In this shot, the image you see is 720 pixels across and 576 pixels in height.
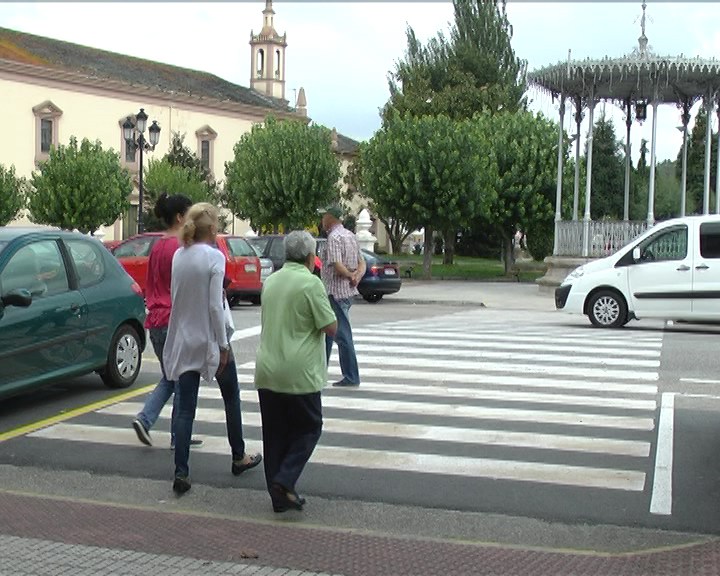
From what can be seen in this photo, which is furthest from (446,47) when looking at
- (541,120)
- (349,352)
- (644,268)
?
(349,352)

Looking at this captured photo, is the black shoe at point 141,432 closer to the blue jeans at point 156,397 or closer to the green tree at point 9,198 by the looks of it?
the blue jeans at point 156,397

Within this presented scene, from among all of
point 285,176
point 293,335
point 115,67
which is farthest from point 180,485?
point 115,67

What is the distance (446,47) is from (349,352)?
52.6m

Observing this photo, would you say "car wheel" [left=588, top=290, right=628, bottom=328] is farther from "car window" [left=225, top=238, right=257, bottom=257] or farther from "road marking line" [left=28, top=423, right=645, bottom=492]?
"road marking line" [left=28, top=423, right=645, bottom=492]

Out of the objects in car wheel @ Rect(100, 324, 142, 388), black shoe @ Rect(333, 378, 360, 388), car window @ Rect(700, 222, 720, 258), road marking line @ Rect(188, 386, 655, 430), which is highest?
car window @ Rect(700, 222, 720, 258)

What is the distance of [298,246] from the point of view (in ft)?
21.2

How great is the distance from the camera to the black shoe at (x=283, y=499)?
20.5 ft

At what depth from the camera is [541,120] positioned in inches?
1615

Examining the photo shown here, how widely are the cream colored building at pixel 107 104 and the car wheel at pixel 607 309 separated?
124ft

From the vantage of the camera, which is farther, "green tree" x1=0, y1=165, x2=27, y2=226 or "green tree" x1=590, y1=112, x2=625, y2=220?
"green tree" x1=590, y1=112, x2=625, y2=220

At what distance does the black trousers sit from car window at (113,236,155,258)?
16.9 meters

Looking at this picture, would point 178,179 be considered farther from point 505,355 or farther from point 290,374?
point 290,374

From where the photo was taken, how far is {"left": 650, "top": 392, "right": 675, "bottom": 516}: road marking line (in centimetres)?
656

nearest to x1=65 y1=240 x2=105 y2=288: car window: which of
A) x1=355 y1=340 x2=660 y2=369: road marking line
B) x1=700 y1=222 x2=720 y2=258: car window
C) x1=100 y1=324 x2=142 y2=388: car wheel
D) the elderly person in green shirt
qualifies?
x1=100 y1=324 x2=142 y2=388: car wheel
